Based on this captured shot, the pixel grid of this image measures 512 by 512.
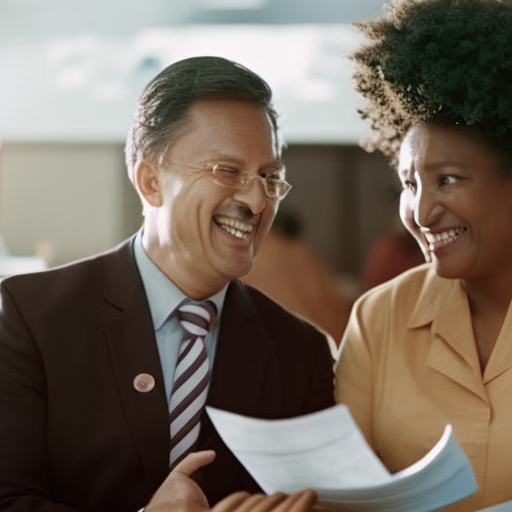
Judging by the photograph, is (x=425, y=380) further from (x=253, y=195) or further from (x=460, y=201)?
(x=253, y=195)

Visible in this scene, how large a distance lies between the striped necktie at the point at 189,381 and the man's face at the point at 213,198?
0.06 meters

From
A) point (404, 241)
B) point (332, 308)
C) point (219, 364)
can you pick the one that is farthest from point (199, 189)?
point (404, 241)

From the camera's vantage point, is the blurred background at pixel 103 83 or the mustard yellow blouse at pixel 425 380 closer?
the mustard yellow blouse at pixel 425 380

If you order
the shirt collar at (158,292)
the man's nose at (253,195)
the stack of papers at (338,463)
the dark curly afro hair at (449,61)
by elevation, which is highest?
the dark curly afro hair at (449,61)

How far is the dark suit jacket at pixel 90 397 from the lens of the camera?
1.83 meters

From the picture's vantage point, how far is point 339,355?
7.08ft

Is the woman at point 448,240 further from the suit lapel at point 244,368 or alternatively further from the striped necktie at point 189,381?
the striped necktie at point 189,381

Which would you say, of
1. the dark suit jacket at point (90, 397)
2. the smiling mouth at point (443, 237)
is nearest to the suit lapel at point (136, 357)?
the dark suit jacket at point (90, 397)

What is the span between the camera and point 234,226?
1.97 metres

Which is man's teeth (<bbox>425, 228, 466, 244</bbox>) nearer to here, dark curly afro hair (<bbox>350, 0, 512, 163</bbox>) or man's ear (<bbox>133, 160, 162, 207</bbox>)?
dark curly afro hair (<bbox>350, 0, 512, 163</bbox>)

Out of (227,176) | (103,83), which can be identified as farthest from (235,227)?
(103,83)

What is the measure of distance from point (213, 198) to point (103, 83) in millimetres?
3916

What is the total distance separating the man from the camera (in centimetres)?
185

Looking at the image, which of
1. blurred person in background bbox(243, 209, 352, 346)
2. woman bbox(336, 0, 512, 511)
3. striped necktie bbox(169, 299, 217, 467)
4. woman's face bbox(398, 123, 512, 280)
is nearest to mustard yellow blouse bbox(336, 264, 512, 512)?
woman bbox(336, 0, 512, 511)
